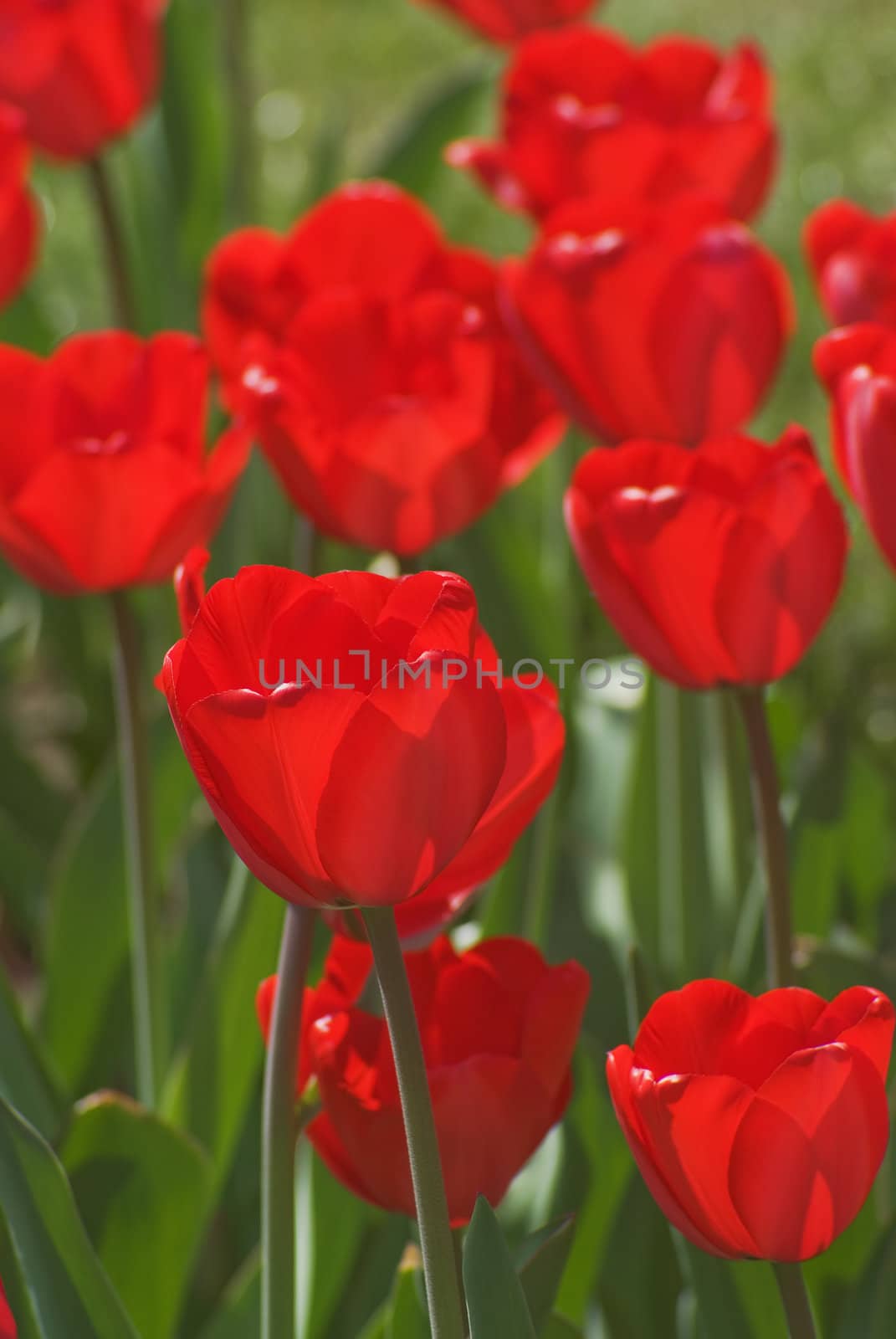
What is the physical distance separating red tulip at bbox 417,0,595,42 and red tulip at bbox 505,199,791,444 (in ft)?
2.34

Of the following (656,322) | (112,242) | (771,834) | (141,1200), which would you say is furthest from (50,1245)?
(112,242)

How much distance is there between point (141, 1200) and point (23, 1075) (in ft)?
0.27

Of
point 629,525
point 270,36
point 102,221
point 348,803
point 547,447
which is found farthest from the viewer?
Result: point 270,36

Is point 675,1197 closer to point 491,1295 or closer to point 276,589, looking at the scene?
point 491,1295

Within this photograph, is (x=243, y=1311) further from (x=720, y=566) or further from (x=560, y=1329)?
(x=720, y=566)

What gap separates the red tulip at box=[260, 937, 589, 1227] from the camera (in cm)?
55

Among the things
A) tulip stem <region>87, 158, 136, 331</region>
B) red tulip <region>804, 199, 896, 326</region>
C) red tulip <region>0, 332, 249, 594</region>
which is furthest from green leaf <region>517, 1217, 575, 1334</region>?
tulip stem <region>87, 158, 136, 331</region>

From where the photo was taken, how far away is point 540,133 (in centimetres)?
117

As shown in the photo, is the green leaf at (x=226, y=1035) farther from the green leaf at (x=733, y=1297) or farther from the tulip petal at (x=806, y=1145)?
the tulip petal at (x=806, y=1145)

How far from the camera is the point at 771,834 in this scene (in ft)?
2.21

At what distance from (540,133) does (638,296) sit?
12.4 inches

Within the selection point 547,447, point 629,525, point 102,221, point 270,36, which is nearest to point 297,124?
point 270,36

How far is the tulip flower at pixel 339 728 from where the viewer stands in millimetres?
455

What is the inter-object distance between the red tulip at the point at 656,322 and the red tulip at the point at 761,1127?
469 mm
